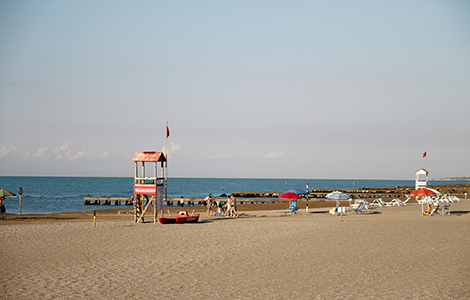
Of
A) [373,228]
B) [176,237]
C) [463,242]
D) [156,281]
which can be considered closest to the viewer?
[156,281]

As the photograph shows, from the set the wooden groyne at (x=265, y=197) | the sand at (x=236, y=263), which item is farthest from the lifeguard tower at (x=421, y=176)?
the sand at (x=236, y=263)

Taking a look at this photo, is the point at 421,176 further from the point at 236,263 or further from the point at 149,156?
the point at 236,263

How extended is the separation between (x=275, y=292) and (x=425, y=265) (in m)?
5.77

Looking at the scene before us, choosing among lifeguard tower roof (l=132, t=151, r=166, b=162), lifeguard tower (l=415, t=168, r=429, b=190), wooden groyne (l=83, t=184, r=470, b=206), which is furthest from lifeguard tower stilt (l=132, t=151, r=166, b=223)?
lifeguard tower (l=415, t=168, r=429, b=190)

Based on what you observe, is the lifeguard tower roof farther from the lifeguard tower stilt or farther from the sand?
the sand

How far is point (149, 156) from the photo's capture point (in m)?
24.6

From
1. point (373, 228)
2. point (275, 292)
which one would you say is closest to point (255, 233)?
point (373, 228)

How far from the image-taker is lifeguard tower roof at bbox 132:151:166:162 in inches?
963

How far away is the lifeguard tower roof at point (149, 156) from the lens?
24453mm

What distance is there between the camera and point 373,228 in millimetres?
22000

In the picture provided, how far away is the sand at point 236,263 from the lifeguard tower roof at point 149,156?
14.6ft

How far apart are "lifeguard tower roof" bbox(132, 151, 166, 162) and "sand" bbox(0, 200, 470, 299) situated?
4454mm

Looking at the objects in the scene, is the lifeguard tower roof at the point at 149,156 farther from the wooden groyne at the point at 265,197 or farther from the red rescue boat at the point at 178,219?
the wooden groyne at the point at 265,197

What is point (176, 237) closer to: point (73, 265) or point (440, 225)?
point (73, 265)
